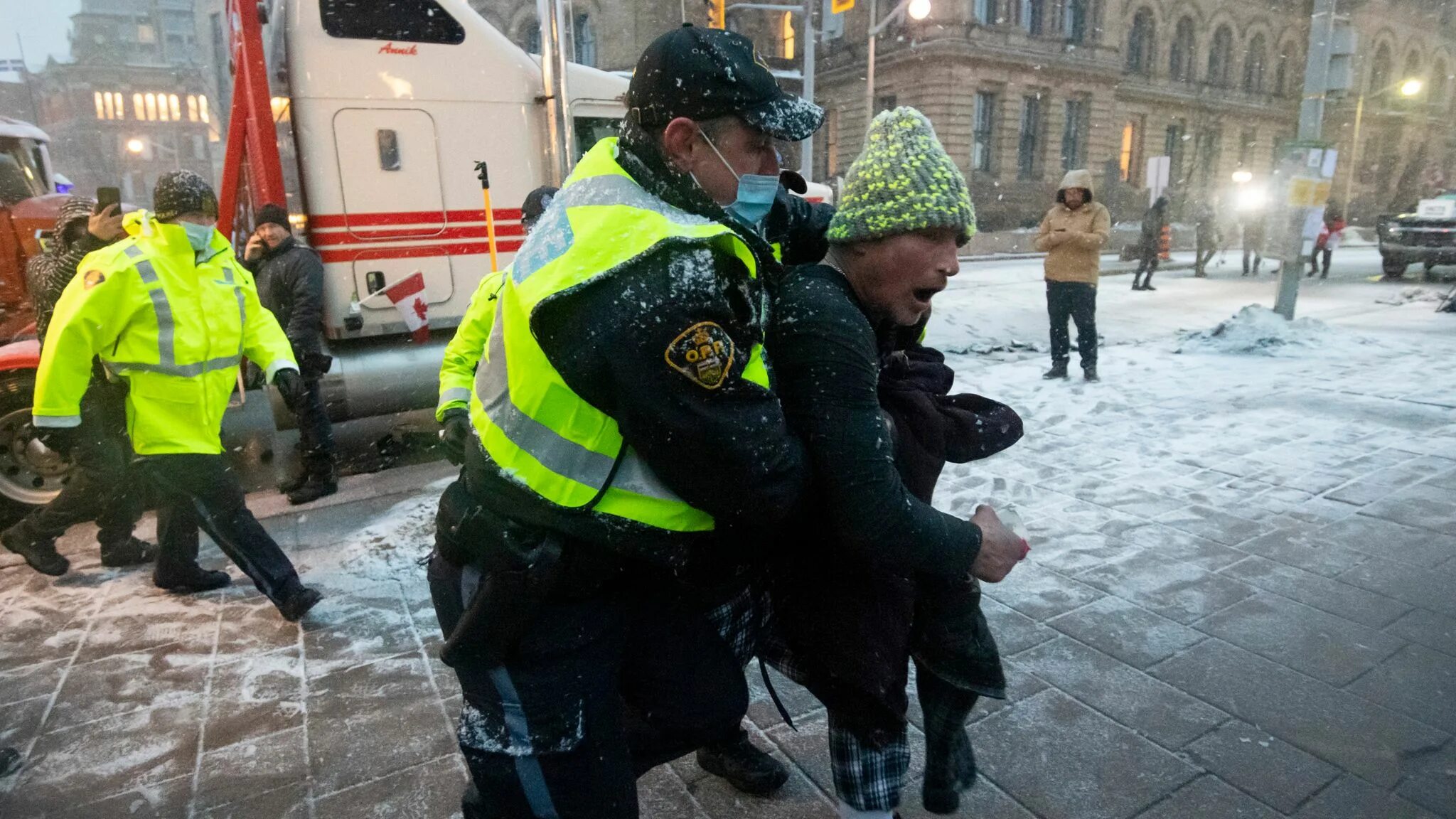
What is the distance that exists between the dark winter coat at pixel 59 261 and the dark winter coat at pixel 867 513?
5.01 meters

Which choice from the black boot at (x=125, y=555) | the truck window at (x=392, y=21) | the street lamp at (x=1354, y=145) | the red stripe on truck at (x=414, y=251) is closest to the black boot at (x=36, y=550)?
the black boot at (x=125, y=555)

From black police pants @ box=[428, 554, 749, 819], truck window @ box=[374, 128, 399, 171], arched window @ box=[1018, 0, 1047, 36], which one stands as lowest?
black police pants @ box=[428, 554, 749, 819]

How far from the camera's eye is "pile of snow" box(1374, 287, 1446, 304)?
44.4 ft

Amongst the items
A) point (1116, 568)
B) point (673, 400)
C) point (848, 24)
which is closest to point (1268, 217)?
point (1116, 568)

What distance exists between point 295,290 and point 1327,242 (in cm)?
2059

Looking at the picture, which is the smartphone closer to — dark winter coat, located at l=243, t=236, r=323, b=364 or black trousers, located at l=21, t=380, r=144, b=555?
dark winter coat, located at l=243, t=236, r=323, b=364

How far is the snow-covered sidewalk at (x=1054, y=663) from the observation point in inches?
101

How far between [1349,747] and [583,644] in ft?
8.21

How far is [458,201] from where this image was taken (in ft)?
21.4

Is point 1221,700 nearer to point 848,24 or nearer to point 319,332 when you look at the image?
point 319,332

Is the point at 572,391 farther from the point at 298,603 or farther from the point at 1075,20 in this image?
the point at 1075,20

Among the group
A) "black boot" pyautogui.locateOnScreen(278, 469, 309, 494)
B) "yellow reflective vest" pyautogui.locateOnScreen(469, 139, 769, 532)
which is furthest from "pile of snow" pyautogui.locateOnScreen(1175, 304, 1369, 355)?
"yellow reflective vest" pyautogui.locateOnScreen(469, 139, 769, 532)

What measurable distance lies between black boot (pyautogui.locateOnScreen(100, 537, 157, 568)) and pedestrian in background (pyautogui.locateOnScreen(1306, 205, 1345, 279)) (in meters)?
19.8

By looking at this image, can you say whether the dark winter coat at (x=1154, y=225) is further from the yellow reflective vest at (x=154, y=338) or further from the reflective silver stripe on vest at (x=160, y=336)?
the reflective silver stripe on vest at (x=160, y=336)
